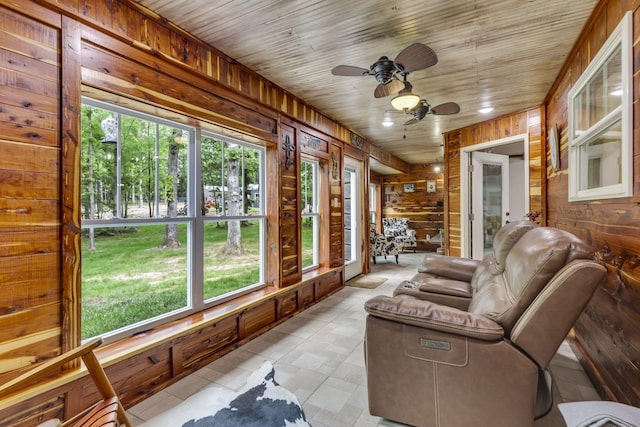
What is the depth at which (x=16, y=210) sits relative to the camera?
1.40 m

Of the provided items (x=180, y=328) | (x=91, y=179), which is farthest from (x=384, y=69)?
(x=180, y=328)

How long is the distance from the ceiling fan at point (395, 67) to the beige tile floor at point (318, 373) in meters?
2.21

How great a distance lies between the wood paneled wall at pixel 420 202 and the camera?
27.2 feet

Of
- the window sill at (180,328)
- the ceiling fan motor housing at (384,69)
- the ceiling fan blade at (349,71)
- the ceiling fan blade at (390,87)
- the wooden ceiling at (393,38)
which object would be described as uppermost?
the wooden ceiling at (393,38)

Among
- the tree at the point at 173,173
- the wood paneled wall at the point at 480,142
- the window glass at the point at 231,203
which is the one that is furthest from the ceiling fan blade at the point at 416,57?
the wood paneled wall at the point at 480,142

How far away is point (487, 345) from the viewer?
1.32 meters

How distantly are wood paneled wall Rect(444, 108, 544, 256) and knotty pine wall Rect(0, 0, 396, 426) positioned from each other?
350cm

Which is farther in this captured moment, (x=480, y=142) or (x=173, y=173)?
(x=480, y=142)

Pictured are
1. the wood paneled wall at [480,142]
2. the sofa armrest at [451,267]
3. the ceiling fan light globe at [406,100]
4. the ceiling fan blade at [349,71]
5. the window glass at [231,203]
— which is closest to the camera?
the ceiling fan blade at [349,71]

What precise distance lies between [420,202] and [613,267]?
22.8 ft

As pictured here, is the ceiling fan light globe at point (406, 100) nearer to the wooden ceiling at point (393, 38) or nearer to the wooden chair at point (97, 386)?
the wooden ceiling at point (393, 38)

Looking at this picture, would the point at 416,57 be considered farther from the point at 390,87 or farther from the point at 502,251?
the point at 502,251

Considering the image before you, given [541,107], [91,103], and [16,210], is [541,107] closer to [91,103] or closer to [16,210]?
[91,103]

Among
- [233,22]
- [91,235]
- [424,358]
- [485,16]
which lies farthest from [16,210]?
[485,16]
